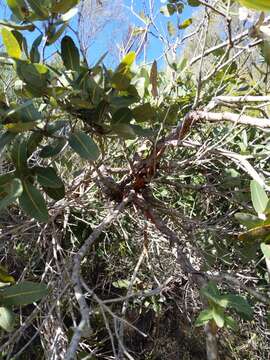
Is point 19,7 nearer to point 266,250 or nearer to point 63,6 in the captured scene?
point 63,6

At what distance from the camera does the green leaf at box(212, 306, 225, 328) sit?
2.51 ft

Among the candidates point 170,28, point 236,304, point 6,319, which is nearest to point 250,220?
point 236,304

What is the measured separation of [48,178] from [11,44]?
11.2 inches

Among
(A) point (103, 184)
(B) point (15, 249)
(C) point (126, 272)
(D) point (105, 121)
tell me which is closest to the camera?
(D) point (105, 121)

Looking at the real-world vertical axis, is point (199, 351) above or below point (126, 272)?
below

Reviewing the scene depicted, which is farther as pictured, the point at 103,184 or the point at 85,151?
the point at 103,184

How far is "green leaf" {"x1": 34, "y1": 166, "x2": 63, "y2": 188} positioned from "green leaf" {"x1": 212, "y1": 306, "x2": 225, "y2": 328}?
1.33 feet

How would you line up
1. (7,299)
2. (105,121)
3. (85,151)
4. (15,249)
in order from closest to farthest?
(7,299) < (85,151) < (105,121) < (15,249)

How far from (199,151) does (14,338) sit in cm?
66

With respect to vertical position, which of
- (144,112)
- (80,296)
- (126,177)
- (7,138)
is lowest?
(126,177)

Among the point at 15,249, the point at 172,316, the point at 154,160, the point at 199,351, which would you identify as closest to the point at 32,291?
the point at 154,160

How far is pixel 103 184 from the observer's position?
136 cm

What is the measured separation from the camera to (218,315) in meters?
0.78

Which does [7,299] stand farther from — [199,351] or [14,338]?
[199,351]
